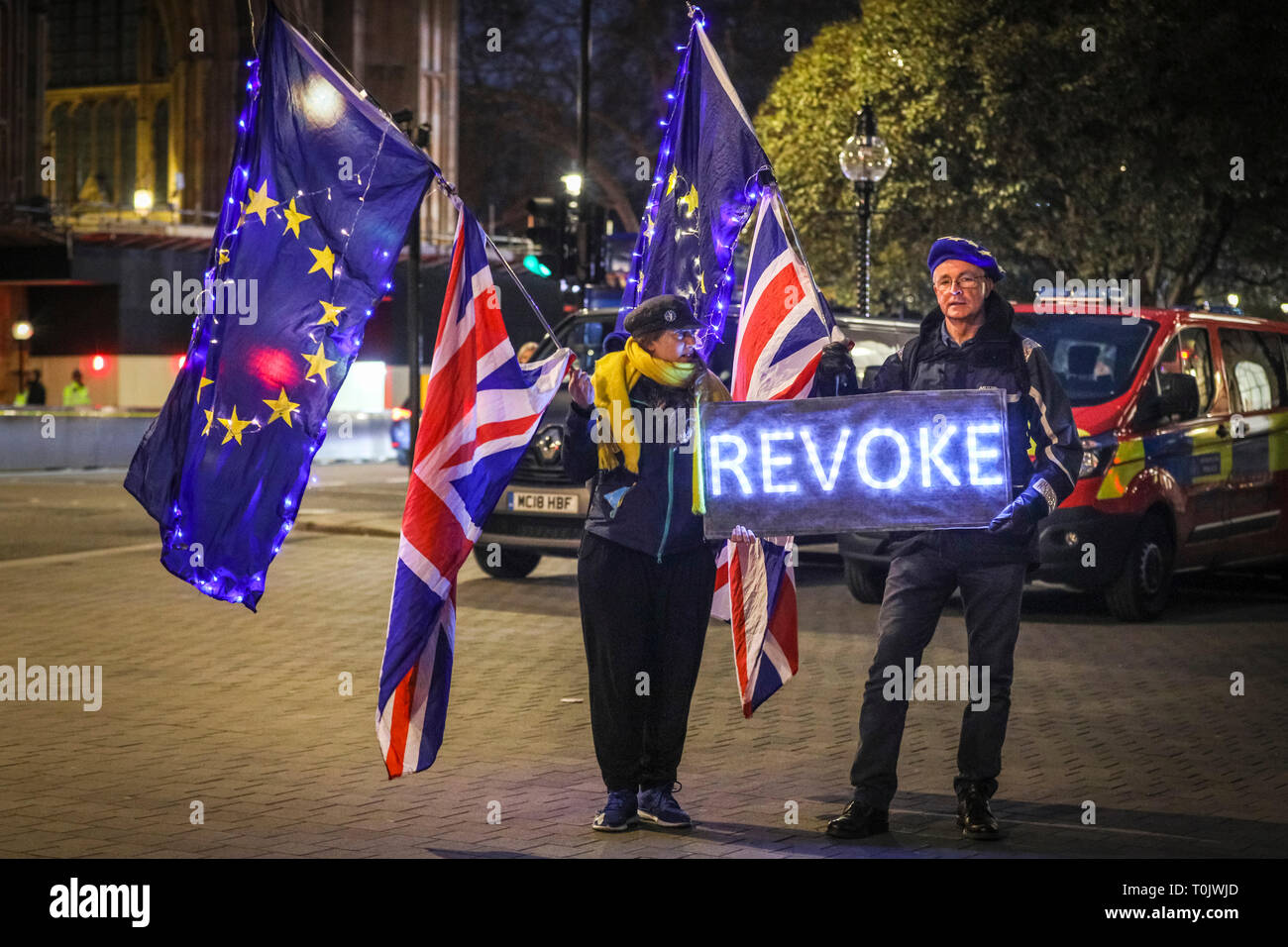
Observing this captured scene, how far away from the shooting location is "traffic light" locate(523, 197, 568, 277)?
19719mm

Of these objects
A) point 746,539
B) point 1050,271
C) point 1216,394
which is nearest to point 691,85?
point 746,539

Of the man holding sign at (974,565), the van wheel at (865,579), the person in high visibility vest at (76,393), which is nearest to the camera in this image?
the man holding sign at (974,565)

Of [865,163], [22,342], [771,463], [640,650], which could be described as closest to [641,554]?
[640,650]

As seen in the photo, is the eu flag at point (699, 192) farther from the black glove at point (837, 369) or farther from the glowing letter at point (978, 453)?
the glowing letter at point (978, 453)

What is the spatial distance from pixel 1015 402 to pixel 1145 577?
659cm

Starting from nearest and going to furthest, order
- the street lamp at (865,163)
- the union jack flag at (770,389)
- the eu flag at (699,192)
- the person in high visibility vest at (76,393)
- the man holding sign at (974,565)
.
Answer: the man holding sign at (974,565), the union jack flag at (770,389), the eu flag at (699,192), the street lamp at (865,163), the person in high visibility vest at (76,393)

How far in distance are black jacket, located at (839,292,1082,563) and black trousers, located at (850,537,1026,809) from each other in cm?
7

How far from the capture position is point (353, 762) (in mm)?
7840

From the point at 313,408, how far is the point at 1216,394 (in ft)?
28.5

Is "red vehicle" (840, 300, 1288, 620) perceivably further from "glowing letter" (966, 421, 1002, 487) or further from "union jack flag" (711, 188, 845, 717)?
"glowing letter" (966, 421, 1002, 487)

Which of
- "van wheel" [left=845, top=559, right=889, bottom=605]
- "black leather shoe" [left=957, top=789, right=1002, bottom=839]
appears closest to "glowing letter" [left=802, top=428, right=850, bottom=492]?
"black leather shoe" [left=957, top=789, right=1002, bottom=839]

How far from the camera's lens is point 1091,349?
13.0 metres

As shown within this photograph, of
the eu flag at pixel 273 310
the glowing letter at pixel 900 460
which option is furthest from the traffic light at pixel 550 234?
the glowing letter at pixel 900 460

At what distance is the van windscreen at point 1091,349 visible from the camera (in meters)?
12.7
